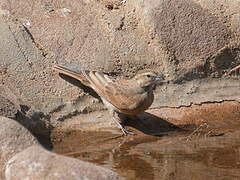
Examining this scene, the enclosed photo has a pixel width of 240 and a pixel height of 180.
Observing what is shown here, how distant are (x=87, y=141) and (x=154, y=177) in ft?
4.21

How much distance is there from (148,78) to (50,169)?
11.1 feet

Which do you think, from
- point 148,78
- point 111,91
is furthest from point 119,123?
point 148,78

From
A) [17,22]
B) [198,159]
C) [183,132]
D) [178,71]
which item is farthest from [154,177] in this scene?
[17,22]

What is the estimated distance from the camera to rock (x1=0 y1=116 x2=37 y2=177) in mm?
7949

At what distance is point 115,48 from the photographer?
10773mm

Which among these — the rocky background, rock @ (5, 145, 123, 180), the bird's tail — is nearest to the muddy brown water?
the rocky background

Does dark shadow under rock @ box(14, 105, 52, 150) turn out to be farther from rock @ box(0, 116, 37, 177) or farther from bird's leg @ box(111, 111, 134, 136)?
rock @ box(0, 116, 37, 177)

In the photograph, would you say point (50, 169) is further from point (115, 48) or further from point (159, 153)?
point (115, 48)

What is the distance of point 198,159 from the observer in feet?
31.8

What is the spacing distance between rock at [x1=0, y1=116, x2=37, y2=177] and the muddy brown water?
140 cm

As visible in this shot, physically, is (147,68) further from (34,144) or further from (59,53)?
(34,144)

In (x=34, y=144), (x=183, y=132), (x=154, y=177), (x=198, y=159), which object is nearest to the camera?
(x=34, y=144)

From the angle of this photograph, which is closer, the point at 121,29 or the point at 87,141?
the point at 87,141

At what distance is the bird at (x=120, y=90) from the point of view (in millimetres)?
10406
